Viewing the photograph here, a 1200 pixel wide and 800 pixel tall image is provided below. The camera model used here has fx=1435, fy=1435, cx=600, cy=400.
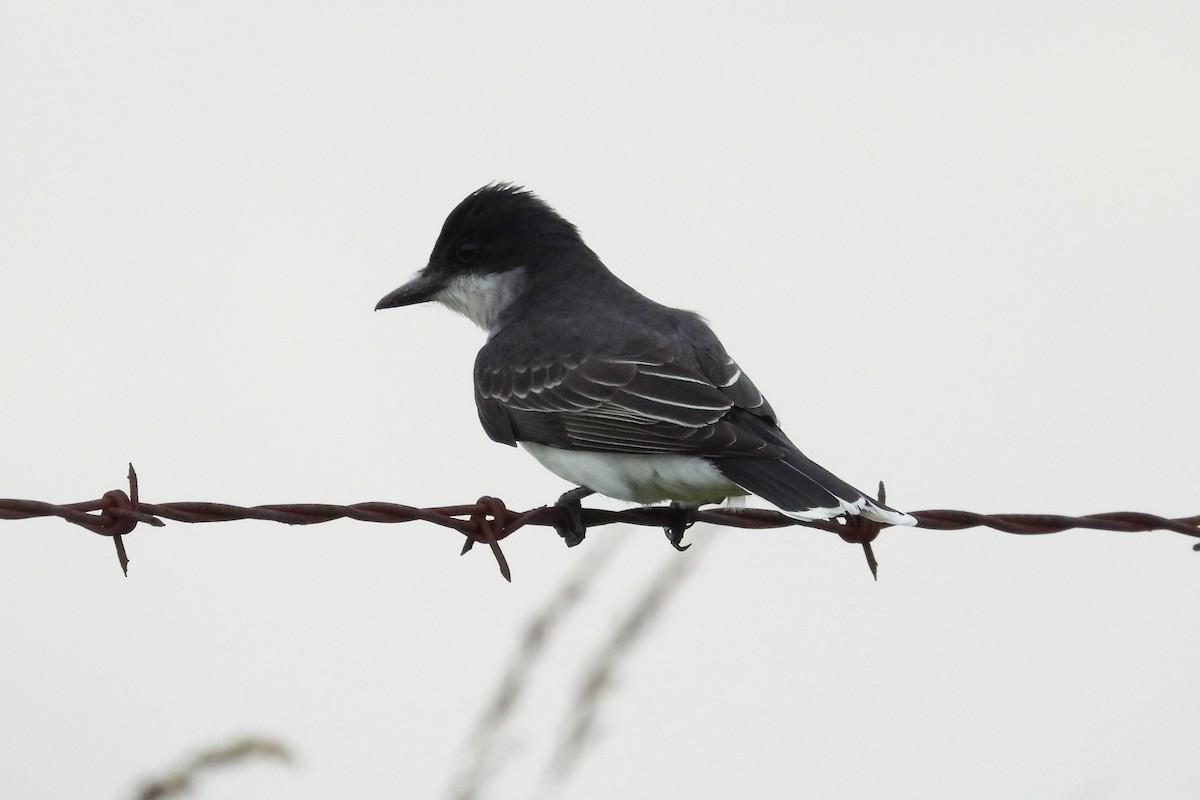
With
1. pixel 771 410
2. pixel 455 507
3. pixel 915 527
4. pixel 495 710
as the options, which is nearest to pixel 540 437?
pixel 771 410

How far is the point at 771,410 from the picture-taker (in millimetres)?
5918

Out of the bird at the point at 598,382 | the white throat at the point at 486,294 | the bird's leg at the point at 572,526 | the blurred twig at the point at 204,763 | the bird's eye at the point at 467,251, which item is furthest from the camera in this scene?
the bird's eye at the point at 467,251

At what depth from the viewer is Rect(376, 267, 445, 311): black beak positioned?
7879 millimetres


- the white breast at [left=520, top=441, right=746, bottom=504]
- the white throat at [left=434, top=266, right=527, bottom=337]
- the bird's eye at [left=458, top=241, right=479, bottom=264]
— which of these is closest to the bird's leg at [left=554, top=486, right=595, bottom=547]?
the white breast at [left=520, top=441, right=746, bottom=504]

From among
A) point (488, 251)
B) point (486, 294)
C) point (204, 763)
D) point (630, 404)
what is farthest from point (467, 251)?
point (204, 763)

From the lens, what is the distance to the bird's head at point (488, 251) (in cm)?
771

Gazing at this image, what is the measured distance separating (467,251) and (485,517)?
334 cm

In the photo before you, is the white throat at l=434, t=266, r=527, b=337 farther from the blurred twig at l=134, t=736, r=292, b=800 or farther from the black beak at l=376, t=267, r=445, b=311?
the blurred twig at l=134, t=736, r=292, b=800

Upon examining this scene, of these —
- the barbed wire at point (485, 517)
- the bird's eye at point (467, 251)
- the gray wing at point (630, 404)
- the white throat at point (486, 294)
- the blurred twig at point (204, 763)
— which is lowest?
the blurred twig at point (204, 763)

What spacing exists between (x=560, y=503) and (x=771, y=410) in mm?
964

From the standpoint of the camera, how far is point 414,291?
25.8ft

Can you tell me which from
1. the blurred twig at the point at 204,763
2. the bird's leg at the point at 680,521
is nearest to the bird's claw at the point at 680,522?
the bird's leg at the point at 680,521

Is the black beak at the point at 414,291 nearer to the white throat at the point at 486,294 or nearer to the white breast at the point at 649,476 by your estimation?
the white throat at the point at 486,294

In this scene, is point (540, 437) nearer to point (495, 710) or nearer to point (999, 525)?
point (999, 525)
